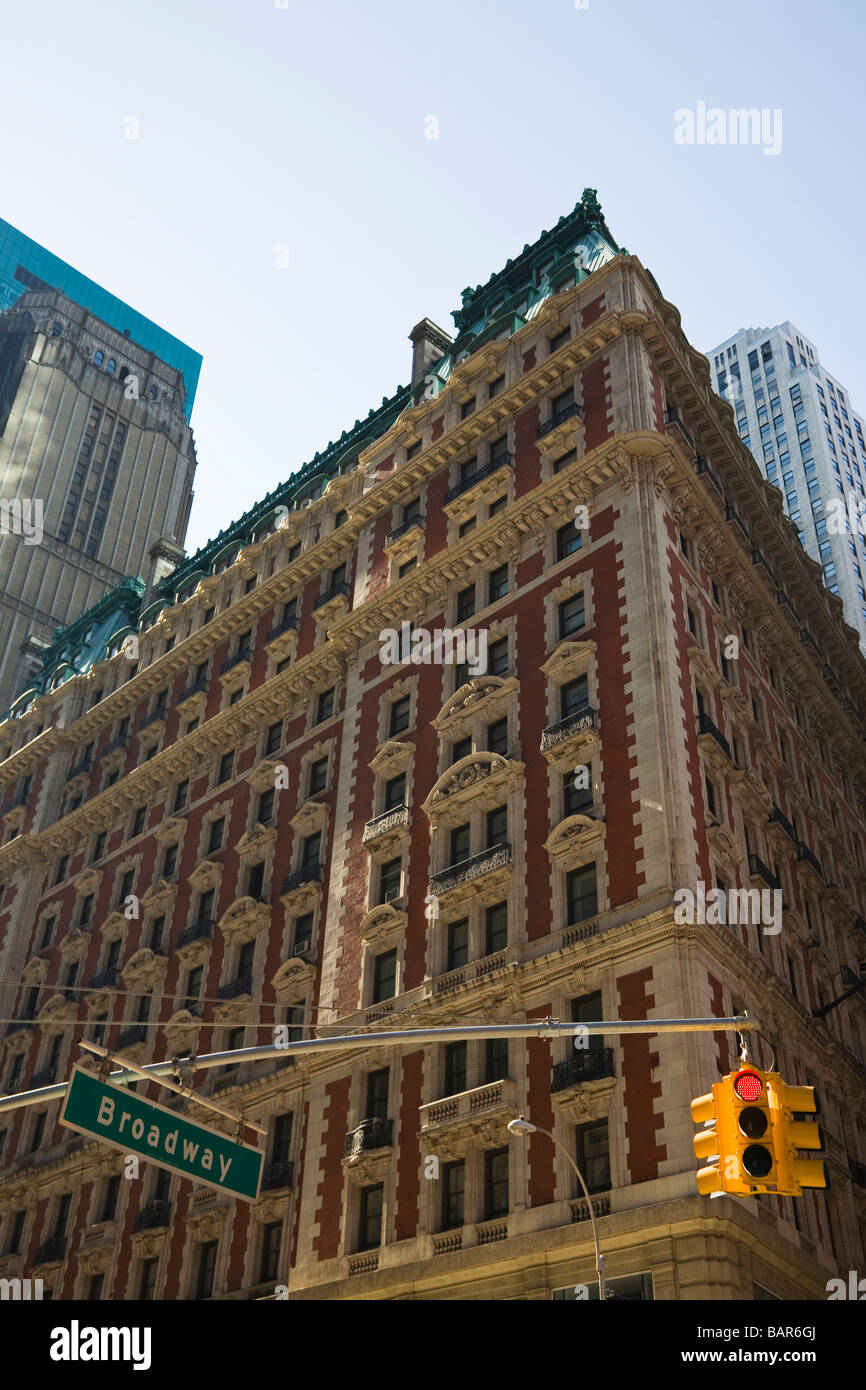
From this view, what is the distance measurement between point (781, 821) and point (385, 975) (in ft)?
48.1

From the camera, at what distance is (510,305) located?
59.1m

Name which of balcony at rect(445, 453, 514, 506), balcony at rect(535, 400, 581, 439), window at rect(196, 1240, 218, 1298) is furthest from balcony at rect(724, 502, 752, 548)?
window at rect(196, 1240, 218, 1298)

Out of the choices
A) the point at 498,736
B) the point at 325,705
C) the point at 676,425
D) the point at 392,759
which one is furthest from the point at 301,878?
the point at 676,425

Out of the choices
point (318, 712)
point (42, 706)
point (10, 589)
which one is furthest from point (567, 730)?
point (10, 589)

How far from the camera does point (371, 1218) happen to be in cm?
3759

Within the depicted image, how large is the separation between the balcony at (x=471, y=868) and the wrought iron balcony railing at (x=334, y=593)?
1782 centimetres

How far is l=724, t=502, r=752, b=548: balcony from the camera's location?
5265cm

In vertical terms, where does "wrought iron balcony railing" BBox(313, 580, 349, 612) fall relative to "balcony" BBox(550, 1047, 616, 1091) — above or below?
above

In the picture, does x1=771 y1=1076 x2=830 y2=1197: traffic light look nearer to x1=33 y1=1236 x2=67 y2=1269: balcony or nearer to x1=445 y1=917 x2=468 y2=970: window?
x1=445 y1=917 x2=468 y2=970: window

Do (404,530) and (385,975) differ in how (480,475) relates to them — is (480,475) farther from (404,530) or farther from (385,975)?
(385,975)

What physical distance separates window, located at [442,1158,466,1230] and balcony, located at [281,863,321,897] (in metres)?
14.0

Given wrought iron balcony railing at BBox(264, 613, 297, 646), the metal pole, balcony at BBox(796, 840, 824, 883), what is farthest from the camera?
wrought iron balcony railing at BBox(264, 613, 297, 646)
